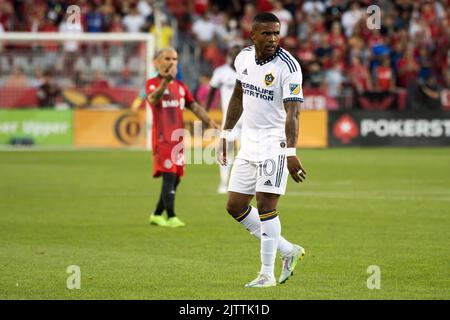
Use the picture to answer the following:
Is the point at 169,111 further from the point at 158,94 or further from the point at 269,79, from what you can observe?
the point at 269,79

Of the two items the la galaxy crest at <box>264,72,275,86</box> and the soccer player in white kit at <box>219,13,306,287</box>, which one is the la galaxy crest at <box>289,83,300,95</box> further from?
the la galaxy crest at <box>264,72,275,86</box>

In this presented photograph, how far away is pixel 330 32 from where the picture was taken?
35.3 metres

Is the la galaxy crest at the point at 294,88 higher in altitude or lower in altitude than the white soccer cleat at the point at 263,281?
higher

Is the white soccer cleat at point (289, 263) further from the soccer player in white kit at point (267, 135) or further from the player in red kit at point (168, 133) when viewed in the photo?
the player in red kit at point (168, 133)

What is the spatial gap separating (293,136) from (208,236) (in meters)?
4.28

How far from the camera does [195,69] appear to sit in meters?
34.5

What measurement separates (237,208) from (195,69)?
25.2 metres

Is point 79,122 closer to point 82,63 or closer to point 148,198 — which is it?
point 82,63

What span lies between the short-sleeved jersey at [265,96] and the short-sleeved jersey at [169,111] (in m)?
4.95

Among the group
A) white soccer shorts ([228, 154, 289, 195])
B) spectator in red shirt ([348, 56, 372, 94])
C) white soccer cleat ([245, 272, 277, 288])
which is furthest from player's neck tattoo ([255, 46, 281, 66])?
spectator in red shirt ([348, 56, 372, 94])

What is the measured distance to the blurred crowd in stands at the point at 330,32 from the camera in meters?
32.4

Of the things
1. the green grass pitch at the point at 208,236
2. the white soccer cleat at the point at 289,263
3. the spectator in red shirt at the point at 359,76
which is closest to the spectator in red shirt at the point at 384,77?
the spectator in red shirt at the point at 359,76

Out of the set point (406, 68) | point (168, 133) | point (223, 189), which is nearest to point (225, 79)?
point (223, 189)
